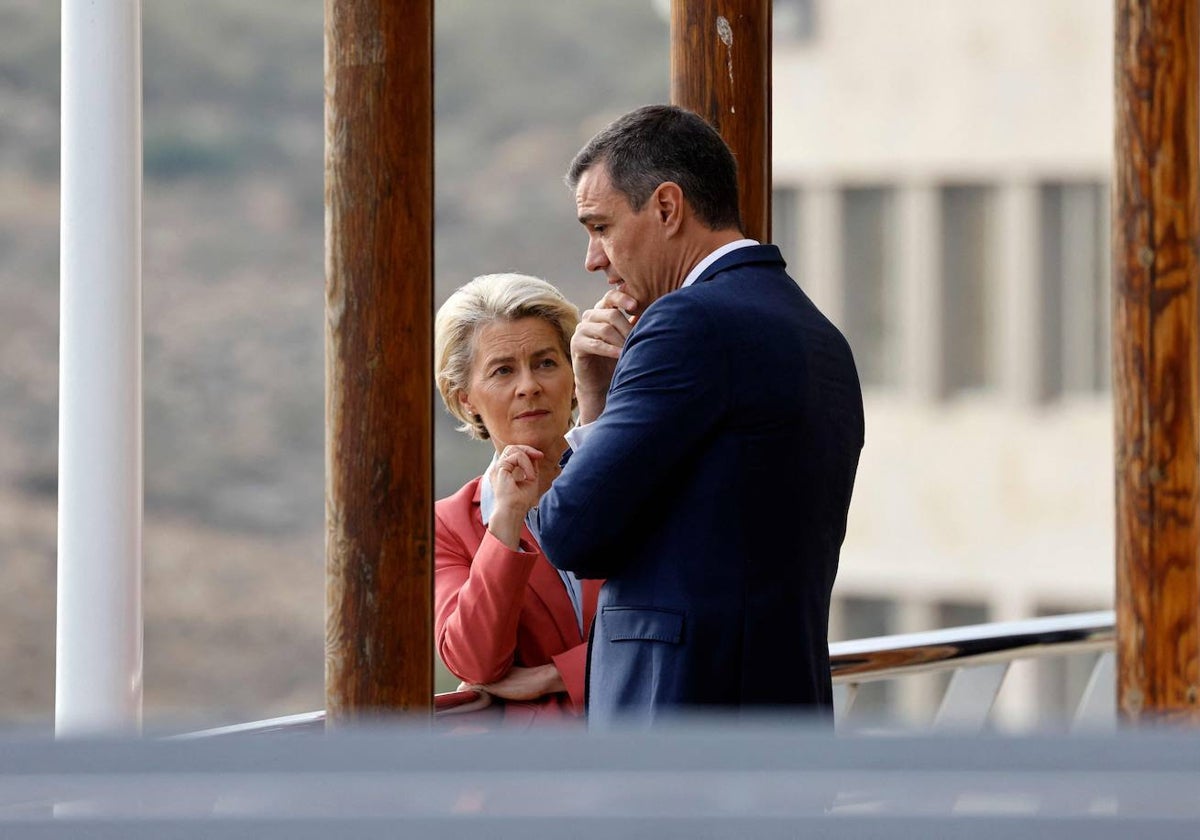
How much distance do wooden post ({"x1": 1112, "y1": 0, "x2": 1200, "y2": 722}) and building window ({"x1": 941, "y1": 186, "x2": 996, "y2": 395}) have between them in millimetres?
10396

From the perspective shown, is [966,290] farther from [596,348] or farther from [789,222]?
[596,348]

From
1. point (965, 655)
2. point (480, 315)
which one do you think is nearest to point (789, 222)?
point (965, 655)

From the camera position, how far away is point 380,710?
2.76 meters

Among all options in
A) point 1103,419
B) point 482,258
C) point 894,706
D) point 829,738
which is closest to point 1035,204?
point 1103,419

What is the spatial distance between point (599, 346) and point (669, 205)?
245mm

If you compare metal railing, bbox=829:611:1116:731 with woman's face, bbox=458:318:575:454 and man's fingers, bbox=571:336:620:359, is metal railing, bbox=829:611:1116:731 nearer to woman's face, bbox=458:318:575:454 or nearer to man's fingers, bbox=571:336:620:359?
woman's face, bbox=458:318:575:454

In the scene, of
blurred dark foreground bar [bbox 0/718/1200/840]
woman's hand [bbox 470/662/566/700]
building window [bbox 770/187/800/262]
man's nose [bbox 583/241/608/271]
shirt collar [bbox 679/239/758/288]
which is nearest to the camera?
blurred dark foreground bar [bbox 0/718/1200/840]

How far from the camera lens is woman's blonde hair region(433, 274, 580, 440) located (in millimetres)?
3074

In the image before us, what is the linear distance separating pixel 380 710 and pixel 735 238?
0.91 metres

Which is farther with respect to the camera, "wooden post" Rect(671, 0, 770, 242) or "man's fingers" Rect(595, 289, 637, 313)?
"wooden post" Rect(671, 0, 770, 242)

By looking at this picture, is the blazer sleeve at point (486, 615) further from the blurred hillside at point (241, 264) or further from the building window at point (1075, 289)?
the blurred hillside at point (241, 264)

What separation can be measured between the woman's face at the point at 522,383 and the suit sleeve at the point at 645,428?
2.32 ft

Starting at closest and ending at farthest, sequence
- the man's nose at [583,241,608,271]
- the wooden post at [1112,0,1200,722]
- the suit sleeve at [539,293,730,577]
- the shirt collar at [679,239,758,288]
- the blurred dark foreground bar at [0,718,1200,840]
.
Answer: the blurred dark foreground bar at [0,718,1200,840] < the suit sleeve at [539,293,730,577] < the shirt collar at [679,239,758,288] < the man's nose at [583,241,608,271] < the wooden post at [1112,0,1200,722]

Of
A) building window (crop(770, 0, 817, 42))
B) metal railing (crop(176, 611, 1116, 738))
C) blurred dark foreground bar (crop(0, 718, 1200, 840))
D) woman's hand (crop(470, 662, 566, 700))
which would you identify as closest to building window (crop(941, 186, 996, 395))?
building window (crop(770, 0, 817, 42))
